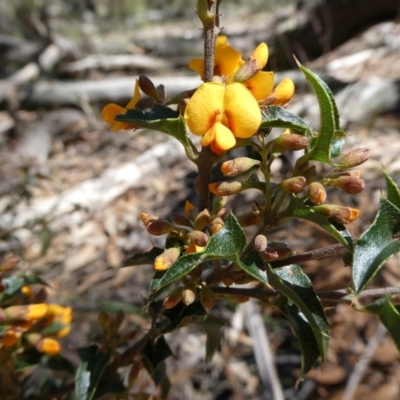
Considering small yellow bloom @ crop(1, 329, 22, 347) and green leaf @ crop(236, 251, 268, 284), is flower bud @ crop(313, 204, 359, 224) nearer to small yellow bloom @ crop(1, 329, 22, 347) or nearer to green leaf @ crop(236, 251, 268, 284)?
green leaf @ crop(236, 251, 268, 284)

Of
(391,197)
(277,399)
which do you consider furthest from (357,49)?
(391,197)

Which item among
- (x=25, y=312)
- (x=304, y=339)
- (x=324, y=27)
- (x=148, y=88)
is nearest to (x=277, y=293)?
(x=304, y=339)

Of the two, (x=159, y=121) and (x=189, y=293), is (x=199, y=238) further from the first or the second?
(x=159, y=121)

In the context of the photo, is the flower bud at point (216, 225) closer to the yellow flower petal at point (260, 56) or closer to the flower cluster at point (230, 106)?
the flower cluster at point (230, 106)

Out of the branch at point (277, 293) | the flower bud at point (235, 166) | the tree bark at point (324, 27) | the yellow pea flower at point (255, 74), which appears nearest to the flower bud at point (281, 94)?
the yellow pea flower at point (255, 74)

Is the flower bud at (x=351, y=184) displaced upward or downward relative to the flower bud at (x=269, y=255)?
upward

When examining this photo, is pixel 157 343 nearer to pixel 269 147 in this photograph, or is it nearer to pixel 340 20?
pixel 269 147

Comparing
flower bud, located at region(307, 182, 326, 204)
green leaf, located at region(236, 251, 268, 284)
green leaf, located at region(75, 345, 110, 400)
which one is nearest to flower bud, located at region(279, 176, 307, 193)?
flower bud, located at region(307, 182, 326, 204)
